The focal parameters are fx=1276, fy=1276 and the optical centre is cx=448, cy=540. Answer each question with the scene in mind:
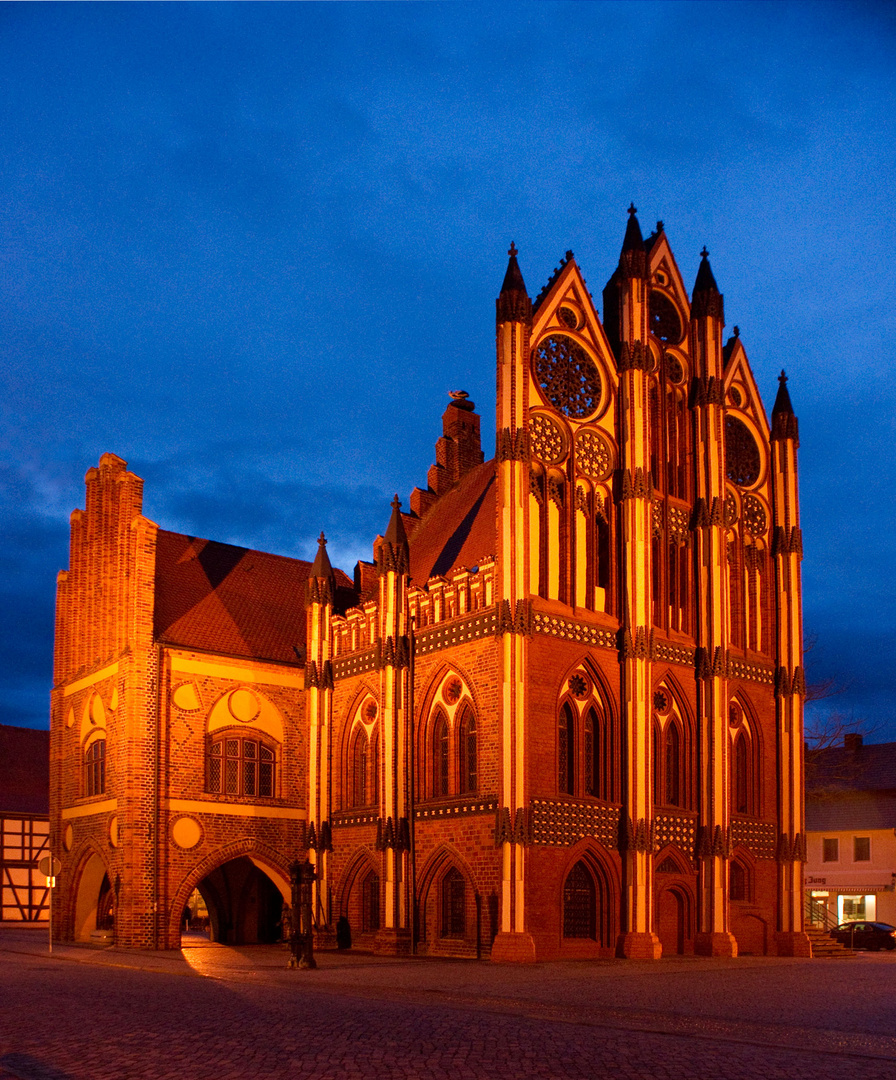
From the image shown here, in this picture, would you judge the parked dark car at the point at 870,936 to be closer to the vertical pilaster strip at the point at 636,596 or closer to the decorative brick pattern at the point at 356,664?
the vertical pilaster strip at the point at 636,596

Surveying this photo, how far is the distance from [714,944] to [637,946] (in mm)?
2964

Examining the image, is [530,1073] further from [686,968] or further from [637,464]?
[637,464]

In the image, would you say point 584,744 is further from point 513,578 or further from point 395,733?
point 395,733

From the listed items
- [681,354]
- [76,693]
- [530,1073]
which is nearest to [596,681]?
[681,354]

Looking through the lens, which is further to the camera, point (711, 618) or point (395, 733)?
point (711, 618)

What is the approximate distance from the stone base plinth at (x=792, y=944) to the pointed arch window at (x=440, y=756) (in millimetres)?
10470

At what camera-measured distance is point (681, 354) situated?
36906 millimetres

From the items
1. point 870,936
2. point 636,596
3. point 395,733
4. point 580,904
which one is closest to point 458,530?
point 636,596

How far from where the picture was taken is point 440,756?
32.4m

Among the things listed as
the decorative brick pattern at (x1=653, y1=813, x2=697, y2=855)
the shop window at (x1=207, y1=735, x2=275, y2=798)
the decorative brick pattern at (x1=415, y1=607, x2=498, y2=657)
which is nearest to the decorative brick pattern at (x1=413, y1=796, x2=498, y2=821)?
the decorative brick pattern at (x1=415, y1=607, x2=498, y2=657)

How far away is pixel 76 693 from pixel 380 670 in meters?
10.6

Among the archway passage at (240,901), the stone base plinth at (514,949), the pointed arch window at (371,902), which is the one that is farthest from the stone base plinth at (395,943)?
the archway passage at (240,901)

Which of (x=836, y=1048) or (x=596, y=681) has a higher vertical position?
(x=596, y=681)

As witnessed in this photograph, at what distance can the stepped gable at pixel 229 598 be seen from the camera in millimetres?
36188
